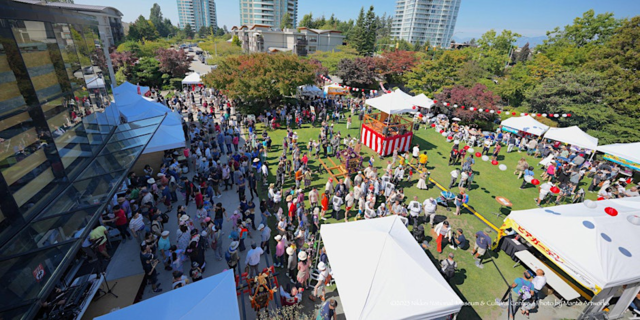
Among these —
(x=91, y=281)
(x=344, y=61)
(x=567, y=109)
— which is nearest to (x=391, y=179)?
(x=91, y=281)

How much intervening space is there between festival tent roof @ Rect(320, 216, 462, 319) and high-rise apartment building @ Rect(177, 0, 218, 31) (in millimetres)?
197978

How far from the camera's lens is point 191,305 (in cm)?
468

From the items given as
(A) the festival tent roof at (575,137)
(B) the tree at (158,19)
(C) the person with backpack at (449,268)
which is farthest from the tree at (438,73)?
(B) the tree at (158,19)

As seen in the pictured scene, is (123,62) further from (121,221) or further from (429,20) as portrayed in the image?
(429,20)

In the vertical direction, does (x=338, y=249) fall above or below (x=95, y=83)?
below

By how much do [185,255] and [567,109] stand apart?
89.3ft

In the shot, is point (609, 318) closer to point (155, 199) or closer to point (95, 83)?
point (155, 199)

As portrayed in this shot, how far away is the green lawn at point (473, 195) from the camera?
7.73 metres

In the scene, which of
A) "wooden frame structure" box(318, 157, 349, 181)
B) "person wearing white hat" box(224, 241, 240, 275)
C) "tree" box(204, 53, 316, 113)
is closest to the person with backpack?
"person wearing white hat" box(224, 241, 240, 275)

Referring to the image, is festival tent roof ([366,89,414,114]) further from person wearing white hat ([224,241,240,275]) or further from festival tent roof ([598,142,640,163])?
person wearing white hat ([224,241,240,275])

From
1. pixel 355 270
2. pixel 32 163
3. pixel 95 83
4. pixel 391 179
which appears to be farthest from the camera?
pixel 391 179

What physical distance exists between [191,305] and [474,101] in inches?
962

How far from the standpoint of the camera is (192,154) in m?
13.6

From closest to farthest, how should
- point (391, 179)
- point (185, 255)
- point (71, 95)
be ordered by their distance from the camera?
point (71, 95) → point (185, 255) → point (391, 179)
